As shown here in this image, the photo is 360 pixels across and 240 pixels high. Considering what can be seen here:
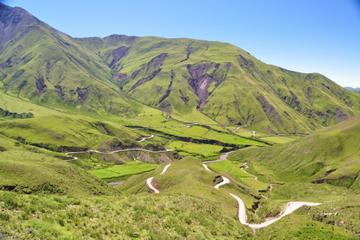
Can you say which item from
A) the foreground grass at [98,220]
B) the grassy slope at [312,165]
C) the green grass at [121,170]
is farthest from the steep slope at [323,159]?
the foreground grass at [98,220]

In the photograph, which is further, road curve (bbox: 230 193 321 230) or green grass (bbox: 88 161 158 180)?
green grass (bbox: 88 161 158 180)

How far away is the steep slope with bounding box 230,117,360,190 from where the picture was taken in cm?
13850

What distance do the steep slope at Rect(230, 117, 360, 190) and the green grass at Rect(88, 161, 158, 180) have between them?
178 ft

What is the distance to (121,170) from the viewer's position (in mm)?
163250

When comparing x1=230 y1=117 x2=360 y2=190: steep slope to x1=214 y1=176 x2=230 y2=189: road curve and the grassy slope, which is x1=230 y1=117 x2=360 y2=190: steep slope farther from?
x1=214 y1=176 x2=230 y2=189: road curve

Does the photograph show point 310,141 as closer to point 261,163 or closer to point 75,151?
point 261,163

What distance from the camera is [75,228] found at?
2784 cm

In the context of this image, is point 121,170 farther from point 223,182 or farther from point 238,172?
point 223,182

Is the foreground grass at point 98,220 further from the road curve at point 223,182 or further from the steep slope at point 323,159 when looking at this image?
the steep slope at point 323,159

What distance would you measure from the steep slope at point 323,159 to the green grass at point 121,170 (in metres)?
54.4

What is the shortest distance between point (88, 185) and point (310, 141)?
126768 millimetres

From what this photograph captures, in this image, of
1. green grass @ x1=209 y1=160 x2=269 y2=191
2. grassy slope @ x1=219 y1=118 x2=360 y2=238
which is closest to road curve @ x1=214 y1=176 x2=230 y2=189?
grassy slope @ x1=219 y1=118 x2=360 y2=238

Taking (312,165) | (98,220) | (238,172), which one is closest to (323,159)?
(312,165)

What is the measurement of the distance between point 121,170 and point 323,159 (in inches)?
3456
